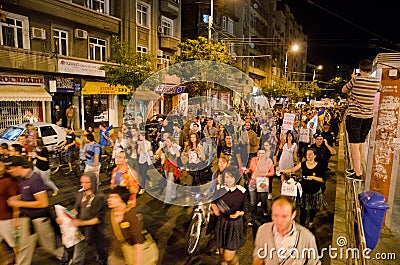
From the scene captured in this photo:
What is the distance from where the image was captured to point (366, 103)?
15.8 feet

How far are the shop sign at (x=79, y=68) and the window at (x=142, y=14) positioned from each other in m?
6.86

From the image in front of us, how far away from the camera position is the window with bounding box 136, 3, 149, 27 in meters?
27.4

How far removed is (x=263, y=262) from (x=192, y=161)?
542 centimetres

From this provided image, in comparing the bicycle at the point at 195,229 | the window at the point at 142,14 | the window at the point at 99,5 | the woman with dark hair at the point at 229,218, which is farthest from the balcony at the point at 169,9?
the woman with dark hair at the point at 229,218

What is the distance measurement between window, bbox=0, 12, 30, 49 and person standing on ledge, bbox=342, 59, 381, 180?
60.4ft

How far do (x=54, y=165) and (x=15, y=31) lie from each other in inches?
402

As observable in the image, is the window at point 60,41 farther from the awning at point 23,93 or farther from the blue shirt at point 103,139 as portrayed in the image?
the blue shirt at point 103,139

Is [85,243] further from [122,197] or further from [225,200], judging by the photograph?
[225,200]

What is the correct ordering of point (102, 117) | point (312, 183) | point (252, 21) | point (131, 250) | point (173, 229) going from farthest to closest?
point (252, 21) → point (102, 117) → point (173, 229) → point (312, 183) → point (131, 250)

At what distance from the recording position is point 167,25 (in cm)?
3175

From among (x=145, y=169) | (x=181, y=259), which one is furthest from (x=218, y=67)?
(x=181, y=259)

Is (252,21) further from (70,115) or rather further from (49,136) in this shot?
(49,136)

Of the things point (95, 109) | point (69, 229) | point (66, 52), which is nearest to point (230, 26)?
point (95, 109)

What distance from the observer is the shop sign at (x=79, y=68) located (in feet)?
66.4
